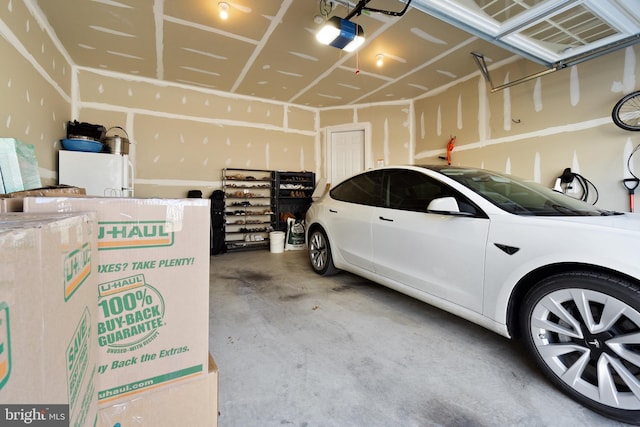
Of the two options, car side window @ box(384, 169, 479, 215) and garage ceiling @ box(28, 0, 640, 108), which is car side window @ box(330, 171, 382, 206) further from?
garage ceiling @ box(28, 0, 640, 108)

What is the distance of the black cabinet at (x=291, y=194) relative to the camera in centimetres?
514

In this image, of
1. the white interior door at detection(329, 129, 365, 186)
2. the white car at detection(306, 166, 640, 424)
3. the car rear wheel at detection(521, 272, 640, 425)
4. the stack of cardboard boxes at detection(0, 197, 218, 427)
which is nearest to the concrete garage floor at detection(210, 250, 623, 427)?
the car rear wheel at detection(521, 272, 640, 425)

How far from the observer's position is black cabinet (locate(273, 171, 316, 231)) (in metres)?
5.14

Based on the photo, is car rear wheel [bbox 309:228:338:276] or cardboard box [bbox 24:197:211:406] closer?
cardboard box [bbox 24:197:211:406]

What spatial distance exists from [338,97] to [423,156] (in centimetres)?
187

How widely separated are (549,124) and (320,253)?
10.2 feet

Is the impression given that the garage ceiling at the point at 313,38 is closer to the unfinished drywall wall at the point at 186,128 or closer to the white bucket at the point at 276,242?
the unfinished drywall wall at the point at 186,128

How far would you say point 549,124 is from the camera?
3.27 m

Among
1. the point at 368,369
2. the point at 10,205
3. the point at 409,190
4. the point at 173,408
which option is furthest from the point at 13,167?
the point at 409,190

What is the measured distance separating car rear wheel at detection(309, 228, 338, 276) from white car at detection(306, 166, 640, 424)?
2.15ft

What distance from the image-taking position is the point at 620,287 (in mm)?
1106

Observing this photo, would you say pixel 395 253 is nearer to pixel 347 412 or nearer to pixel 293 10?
pixel 347 412

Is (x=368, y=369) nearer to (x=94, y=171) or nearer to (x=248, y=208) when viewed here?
(x=94, y=171)

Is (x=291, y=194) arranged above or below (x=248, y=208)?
above
